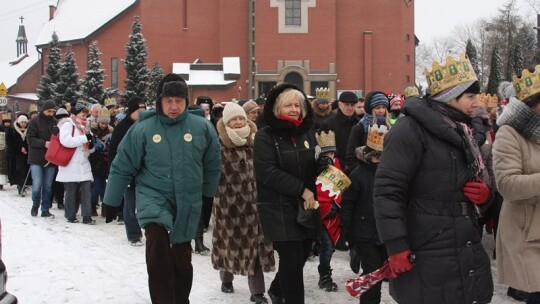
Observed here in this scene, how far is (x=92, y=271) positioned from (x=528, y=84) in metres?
5.59

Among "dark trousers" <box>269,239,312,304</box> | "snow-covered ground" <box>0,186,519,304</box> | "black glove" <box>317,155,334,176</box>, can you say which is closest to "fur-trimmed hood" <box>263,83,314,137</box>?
"black glove" <box>317,155,334,176</box>

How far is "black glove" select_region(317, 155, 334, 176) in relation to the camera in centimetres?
576

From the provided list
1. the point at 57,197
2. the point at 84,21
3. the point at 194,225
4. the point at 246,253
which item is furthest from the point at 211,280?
the point at 84,21

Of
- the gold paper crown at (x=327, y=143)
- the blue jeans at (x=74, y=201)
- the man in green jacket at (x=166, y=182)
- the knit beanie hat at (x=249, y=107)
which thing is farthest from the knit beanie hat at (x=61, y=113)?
→ the gold paper crown at (x=327, y=143)

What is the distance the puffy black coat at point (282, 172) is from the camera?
5605 millimetres

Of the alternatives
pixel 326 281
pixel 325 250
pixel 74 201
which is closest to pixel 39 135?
pixel 74 201

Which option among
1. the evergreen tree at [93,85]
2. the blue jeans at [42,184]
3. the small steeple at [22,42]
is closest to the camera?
the blue jeans at [42,184]

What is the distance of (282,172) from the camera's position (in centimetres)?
559

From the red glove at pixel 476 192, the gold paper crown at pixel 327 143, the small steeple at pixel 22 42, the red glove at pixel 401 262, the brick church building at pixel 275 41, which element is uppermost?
the small steeple at pixel 22 42

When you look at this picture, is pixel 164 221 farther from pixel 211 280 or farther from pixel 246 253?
pixel 211 280

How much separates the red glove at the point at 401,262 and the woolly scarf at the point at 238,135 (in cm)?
346

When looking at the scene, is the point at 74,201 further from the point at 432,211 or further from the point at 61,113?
the point at 432,211

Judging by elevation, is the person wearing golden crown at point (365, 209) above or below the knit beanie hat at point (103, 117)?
below

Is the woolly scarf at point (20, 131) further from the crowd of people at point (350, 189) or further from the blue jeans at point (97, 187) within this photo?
the crowd of people at point (350, 189)
